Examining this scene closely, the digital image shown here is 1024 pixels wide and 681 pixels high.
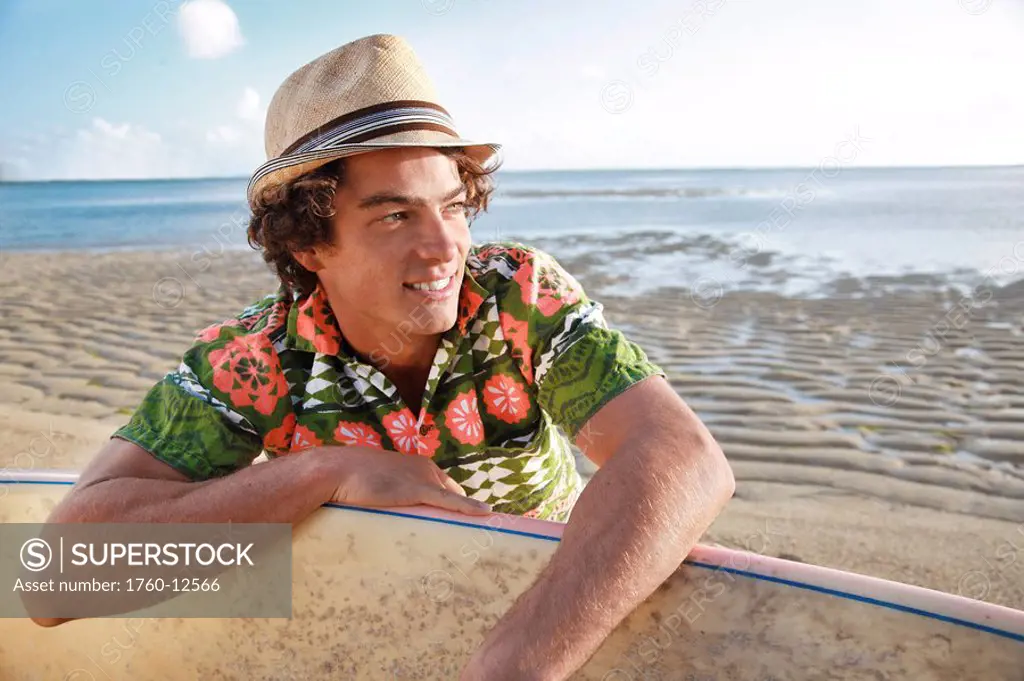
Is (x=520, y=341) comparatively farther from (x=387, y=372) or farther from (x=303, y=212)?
(x=303, y=212)

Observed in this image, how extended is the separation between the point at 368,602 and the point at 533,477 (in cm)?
50

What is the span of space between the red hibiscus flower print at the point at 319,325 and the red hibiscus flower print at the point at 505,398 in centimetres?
36

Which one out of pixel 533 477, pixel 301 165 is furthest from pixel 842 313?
pixel 301 165

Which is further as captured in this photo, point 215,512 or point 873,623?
point 215,512

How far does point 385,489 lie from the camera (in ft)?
5.65

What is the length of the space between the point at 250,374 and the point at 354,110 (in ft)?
2.03

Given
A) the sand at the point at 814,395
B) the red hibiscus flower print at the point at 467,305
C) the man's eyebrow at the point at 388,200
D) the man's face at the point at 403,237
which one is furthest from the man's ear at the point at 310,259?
the sand at the point at 814,395

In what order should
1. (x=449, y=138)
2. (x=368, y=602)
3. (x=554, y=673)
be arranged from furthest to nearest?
(x=449, y=138)
(x=368, y=602)
(x=554, y=673)

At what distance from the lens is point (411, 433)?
1.96m

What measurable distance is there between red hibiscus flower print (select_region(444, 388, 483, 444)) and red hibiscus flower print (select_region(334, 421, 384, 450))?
171 millimetres

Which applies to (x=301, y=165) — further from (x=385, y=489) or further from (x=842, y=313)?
(x=842, y=313)

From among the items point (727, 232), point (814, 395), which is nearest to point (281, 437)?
point (814, 395)

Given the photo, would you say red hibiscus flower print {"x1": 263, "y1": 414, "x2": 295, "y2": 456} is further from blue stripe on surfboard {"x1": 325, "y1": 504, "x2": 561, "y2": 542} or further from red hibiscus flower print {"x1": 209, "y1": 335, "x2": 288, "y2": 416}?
blue stripe on surfboard {"x1": 325, "y1": 504, "x2": 561, "y2": 542}

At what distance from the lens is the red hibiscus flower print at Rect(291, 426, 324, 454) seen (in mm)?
1945
